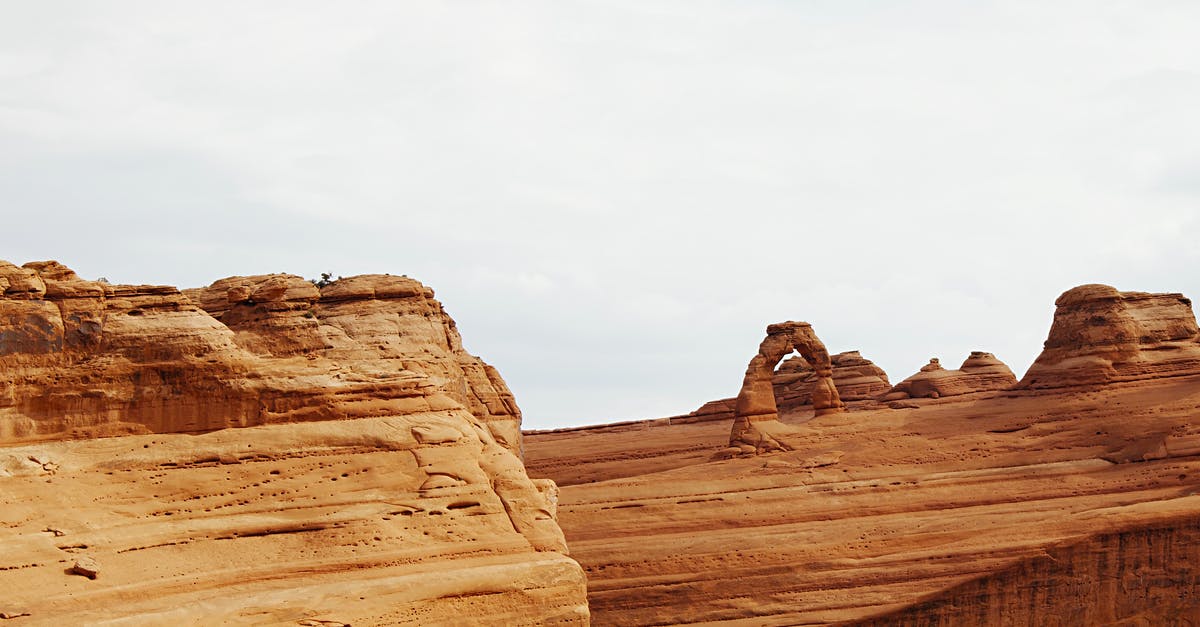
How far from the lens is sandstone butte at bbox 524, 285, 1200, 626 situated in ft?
117

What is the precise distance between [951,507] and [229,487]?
77.9 ft

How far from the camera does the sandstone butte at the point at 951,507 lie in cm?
3566

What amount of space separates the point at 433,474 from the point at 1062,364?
28511 mm

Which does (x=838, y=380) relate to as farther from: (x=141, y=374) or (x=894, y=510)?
(x=141, y=374)

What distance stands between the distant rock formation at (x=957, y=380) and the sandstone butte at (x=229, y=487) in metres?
36.5

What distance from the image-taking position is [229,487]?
2156 cm

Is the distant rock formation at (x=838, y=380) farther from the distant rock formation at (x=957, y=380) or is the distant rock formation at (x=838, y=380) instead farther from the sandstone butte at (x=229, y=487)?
the sandstone butte at (x=229, y=487)

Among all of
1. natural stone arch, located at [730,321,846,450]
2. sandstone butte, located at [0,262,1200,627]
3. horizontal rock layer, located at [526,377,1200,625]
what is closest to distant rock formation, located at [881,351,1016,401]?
sandstone butte, located at [0,262,1200,627]

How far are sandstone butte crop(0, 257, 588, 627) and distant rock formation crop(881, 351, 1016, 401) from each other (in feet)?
120

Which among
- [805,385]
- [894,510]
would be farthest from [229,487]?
[805,385]

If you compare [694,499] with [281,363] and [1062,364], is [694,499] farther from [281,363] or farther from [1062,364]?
[281,363]

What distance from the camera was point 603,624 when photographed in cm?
3681

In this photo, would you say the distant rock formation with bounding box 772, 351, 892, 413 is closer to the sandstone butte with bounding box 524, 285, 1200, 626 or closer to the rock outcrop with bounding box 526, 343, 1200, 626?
the sandstone butte with bounding box 524, 285, 1200, 626

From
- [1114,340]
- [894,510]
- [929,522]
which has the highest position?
[1114,340]
